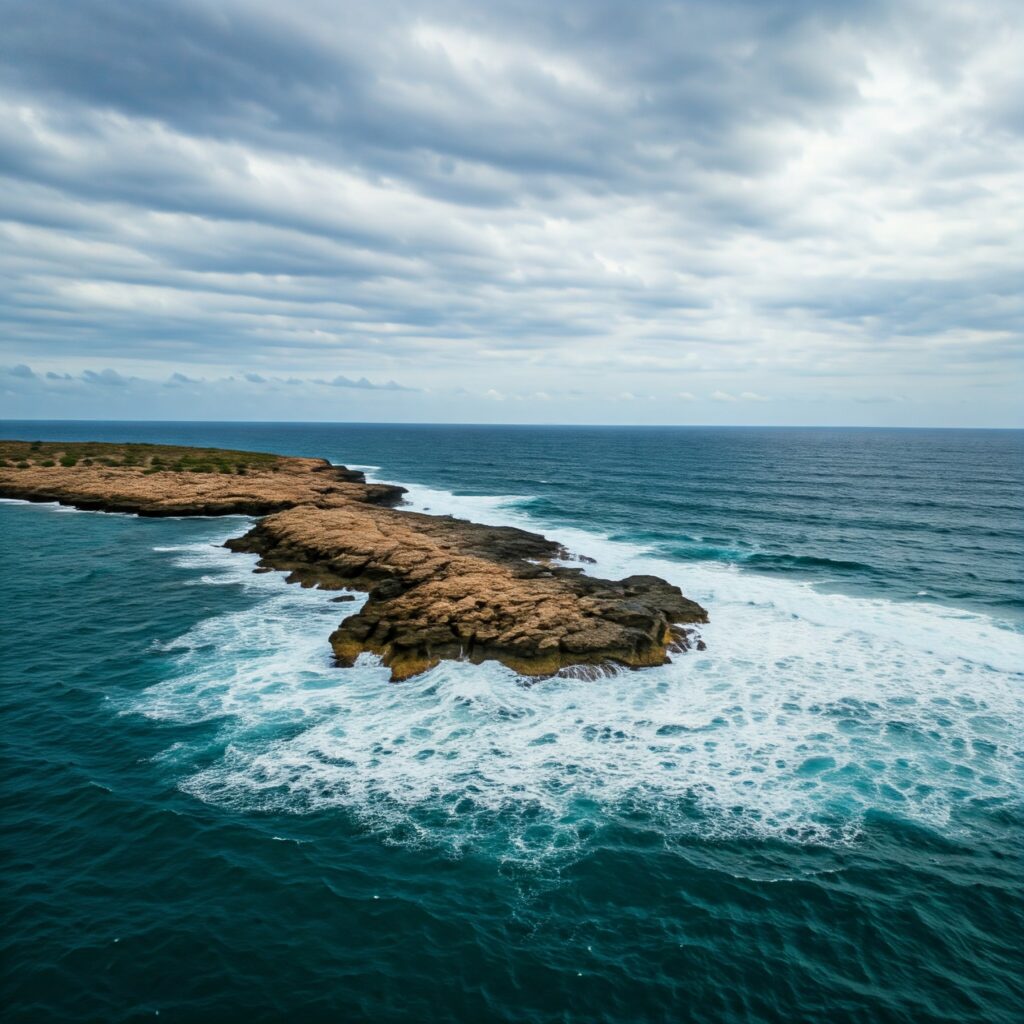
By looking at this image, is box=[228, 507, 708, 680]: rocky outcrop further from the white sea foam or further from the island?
the white sea foam

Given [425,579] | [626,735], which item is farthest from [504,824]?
[425,579]

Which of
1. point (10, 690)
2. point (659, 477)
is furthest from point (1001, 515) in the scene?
point (10, 690)

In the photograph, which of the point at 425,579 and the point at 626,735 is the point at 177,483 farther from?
the point at 626,735

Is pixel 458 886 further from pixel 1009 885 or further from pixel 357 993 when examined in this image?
pixel 1009 885

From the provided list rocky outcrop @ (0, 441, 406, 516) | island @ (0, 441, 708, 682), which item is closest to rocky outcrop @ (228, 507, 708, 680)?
island @ (0, 441, 708, 682)

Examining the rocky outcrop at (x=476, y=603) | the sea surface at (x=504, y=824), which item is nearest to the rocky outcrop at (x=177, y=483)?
the rocky outcrop at (x=476, y=603)

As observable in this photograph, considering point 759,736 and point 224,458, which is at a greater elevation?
point 224,458

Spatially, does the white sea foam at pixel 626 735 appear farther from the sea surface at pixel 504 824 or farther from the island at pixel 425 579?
the island at pixel 425 579
